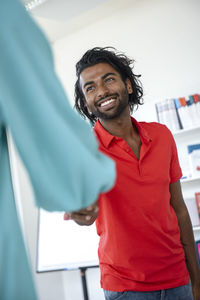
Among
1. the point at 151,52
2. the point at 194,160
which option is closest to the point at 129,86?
the point at 194,160

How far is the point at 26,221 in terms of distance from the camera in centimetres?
302

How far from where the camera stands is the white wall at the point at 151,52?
2.91 meters

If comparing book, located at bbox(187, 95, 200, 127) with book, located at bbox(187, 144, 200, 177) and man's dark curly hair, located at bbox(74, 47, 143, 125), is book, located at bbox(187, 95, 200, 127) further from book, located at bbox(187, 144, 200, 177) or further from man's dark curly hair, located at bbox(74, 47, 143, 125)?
man's dark curly hair, located at bbox(74, 47, 143, 125)

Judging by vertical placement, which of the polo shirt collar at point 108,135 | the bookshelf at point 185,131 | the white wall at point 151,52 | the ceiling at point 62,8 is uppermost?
the ceiling at point 62,8

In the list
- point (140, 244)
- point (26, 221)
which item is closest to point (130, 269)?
point (140, 244)

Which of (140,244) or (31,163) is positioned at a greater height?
(31,163)

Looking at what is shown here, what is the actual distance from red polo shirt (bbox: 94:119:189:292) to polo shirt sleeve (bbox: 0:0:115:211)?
0.69 m

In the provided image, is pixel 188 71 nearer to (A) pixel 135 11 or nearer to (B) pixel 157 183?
(A) pixel 135 11

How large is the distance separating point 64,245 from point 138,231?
1693 mm

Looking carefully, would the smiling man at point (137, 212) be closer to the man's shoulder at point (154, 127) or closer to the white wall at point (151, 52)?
the man's shoulder at point (154, 127)

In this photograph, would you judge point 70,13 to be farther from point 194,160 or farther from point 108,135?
point 108,135

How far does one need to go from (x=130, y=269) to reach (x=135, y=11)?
9.34 feet

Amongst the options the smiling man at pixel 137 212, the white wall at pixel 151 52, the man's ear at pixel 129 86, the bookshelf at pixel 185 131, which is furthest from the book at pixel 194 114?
the smiling man at pixel 137 212

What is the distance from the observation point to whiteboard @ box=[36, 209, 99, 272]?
259 centimetres
